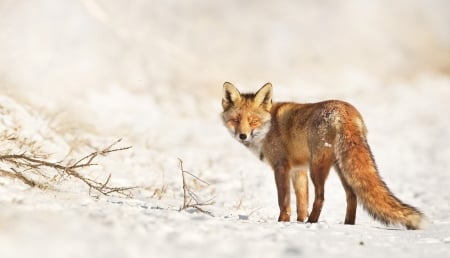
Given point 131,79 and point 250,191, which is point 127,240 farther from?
point 131,79

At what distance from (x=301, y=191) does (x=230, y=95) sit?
64.9 inches

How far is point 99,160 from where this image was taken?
362 inches

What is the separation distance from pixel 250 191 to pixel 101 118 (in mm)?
5198

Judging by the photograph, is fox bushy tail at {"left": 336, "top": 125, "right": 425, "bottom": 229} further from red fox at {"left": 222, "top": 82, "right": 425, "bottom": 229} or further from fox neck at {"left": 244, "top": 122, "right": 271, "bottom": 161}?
fox neck at {"left": 244, "top": 122, "right": 271, "bottom": 161}

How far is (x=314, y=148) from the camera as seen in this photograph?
244 inches

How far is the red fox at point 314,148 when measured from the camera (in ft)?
18.4

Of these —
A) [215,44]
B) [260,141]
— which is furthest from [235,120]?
[215,44]

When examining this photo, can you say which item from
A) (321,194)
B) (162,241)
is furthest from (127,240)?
(321,194)

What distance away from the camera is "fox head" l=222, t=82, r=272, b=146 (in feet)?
23.2

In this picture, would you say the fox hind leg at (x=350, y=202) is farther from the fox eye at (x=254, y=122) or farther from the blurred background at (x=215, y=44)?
the blurred background at (x=215, y=44)

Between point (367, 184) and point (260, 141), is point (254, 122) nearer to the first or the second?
point (260, 141)

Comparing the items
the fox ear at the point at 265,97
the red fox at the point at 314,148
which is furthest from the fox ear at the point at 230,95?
the fox ear at the point at 265,97

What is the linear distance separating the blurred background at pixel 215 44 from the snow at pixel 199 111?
0.06 meters

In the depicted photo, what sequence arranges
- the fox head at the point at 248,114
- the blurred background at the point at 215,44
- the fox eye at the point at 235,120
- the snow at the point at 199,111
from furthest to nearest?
the blurred background at the point at 215,44 → the fox eye at the point at 235,120 → the fox head at the point at 248,114 → the snow at the point at 199,111
